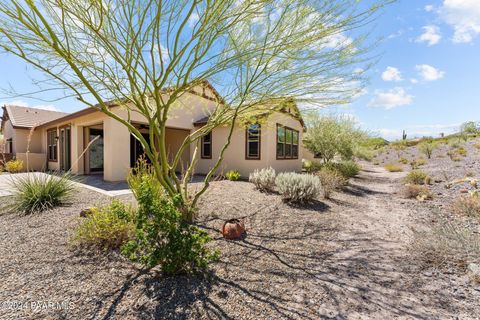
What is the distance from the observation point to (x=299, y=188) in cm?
659

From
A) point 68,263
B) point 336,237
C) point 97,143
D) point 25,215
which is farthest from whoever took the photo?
point 97,143

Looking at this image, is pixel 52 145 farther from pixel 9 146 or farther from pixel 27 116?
pixel 9 146

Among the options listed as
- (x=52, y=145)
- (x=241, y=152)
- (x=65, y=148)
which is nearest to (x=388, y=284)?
(x=241, y=152)

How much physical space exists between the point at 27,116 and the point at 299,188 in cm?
2318

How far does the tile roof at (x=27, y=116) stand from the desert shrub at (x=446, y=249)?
22.1 m

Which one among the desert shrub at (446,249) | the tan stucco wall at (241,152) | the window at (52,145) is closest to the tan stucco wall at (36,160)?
the window at (52,145)

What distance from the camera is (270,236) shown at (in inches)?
174

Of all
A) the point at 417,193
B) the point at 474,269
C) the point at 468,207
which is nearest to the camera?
the point at 474,269

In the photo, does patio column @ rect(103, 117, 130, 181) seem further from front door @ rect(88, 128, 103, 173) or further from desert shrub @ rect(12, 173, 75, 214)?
desert shrub @ rect(12, 173, 75, 214)

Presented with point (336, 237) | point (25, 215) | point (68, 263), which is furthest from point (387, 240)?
point (25, 215)

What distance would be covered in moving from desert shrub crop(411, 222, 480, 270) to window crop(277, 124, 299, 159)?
373 inches

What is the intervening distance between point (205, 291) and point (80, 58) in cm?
421

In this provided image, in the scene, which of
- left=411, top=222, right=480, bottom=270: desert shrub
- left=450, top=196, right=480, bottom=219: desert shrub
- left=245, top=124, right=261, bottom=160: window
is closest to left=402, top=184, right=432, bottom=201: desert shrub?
left=450, top=196, right=480, bottom=219: desert shrub

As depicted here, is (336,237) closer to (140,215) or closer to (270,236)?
(270,236)
